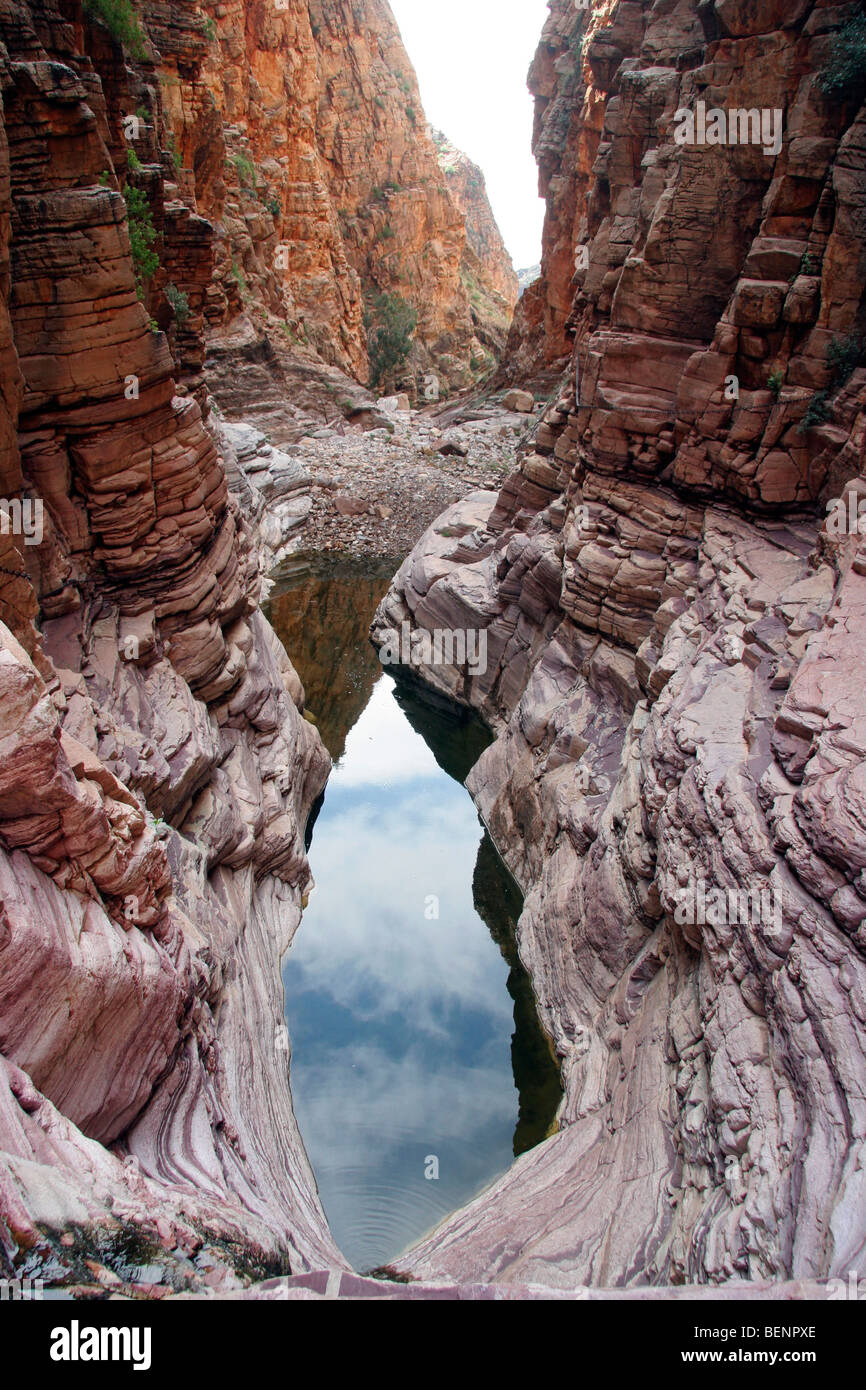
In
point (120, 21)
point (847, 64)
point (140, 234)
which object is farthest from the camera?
point (120, 21)

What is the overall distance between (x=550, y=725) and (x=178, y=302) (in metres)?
9.46

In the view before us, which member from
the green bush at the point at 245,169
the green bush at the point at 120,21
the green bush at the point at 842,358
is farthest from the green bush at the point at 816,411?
the green bush at the point at 245,169

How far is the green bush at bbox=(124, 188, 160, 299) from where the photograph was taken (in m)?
11.0

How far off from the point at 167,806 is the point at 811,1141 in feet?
23.9

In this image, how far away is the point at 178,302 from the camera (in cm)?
1327

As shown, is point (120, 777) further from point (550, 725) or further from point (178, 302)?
point (178, 302)

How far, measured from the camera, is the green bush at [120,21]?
10891mm

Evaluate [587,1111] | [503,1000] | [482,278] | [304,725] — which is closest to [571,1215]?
[587,1111]

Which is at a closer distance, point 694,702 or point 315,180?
point 694,702

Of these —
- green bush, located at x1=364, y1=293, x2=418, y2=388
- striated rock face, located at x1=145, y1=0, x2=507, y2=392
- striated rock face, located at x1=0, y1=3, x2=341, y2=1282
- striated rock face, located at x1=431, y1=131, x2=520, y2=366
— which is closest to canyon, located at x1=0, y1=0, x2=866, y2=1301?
striated rock face, located at x1=0, y1=3, x2=341, y2=1282

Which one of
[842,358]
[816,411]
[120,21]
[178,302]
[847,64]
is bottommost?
[816,411]

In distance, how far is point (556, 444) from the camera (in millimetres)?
17266

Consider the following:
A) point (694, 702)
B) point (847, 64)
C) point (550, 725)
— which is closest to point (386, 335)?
point (550, 725)

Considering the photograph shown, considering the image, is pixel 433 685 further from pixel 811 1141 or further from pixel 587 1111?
pixel 811 1141
